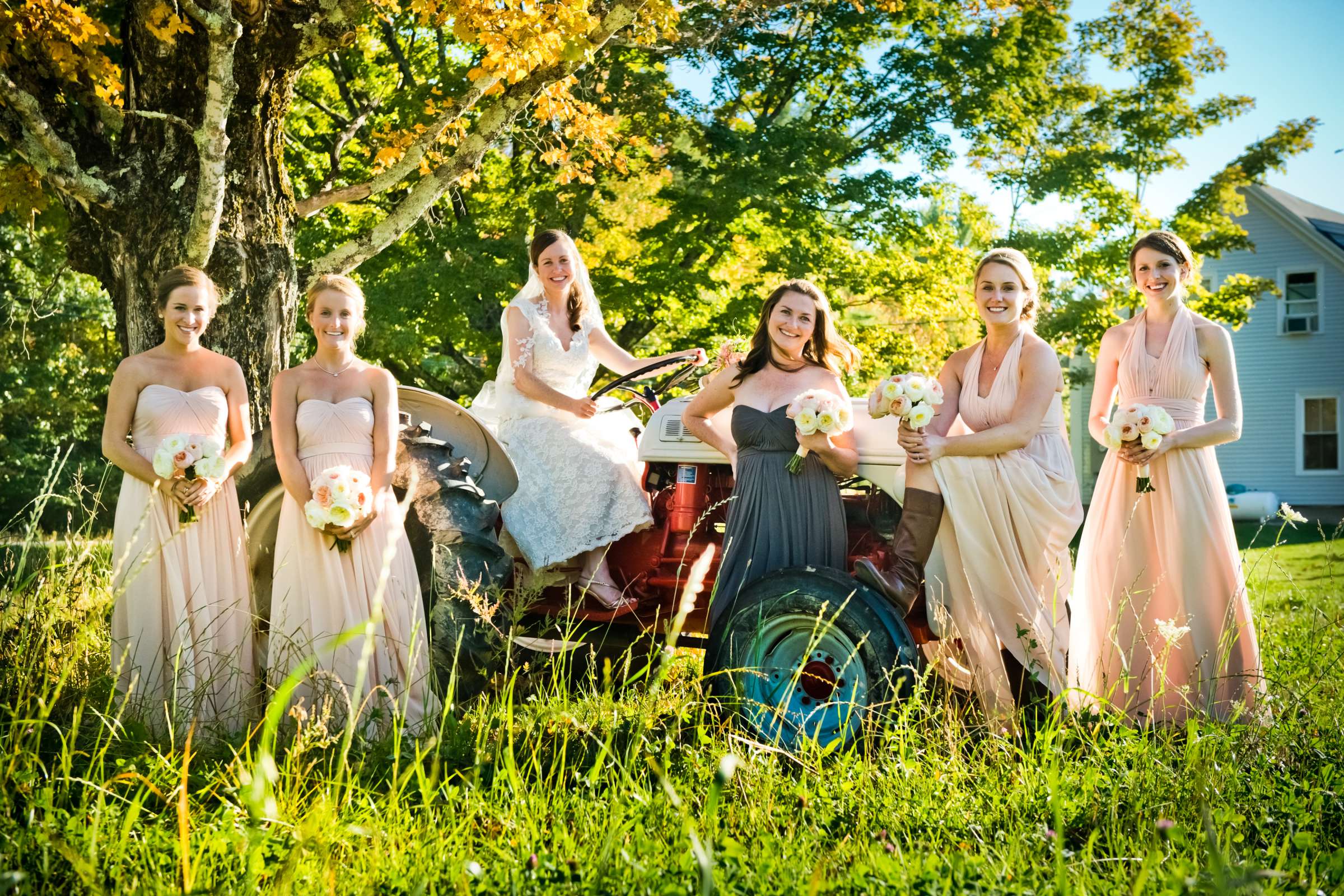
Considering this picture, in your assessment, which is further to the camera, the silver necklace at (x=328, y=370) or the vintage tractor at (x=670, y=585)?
the silver necklace at (x=328, y=370)

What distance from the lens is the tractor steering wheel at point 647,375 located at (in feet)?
15.8

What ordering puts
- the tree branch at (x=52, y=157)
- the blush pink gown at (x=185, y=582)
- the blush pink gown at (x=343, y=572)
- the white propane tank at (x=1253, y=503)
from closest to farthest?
the blush pink gown at (x=185, y=582) → the blush pink gown at (x=343, y=572) → the tree branch at (x=52, y=157) → the white propane tank at (x=1253, y=503)

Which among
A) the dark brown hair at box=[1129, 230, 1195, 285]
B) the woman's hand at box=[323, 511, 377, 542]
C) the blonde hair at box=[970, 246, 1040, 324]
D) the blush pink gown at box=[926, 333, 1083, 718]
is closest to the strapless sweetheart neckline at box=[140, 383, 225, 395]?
the woman's hand at box=[323, 511, 377, 542]

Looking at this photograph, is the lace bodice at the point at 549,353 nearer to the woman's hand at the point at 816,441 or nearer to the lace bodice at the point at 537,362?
the lace bodice at the point at 537,362

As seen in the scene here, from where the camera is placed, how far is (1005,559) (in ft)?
13.6

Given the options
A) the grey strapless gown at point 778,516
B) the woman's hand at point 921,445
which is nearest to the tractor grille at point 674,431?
the grey strapless gown at point 778,516

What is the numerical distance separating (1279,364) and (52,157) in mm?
21995

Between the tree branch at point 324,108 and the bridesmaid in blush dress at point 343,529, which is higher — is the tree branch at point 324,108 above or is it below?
above

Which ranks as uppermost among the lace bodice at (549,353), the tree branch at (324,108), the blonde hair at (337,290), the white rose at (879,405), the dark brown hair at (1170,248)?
the tree branch at (324,108)

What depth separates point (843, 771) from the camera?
3.21m

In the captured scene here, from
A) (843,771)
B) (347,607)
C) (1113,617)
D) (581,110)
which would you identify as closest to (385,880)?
(843,771)

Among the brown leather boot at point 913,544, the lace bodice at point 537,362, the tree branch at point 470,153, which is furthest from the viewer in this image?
the tree branch at point 470,153

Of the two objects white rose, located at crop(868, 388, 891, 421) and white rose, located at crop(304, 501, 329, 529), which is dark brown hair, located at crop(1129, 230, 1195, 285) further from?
white rose, located at crop(304, 501, 329, 529)

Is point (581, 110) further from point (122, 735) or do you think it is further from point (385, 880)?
point (385, 880)
